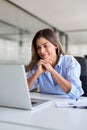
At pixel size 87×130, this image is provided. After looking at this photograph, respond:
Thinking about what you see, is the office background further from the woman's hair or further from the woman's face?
A: the woman's face

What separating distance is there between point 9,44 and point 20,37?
0.54 meters

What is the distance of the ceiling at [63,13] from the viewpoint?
4.79m

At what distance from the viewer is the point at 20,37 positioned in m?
4.82

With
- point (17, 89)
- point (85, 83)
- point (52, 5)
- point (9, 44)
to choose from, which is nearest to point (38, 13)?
point (52, 5)

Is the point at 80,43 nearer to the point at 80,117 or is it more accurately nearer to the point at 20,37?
the point at 20,37

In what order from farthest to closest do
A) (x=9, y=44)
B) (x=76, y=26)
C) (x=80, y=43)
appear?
1. (x=80, y=43)
2. (x=76, y=26)
3. (x=9, y=44)

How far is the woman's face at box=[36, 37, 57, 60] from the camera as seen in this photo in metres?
1.75

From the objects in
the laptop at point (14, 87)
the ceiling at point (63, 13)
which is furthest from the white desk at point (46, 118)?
the ceiling at point (63, 13)

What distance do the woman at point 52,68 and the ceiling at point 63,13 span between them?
3.10 metres

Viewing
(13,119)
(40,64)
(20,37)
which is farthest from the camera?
(20,37)

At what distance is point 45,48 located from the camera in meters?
1.75

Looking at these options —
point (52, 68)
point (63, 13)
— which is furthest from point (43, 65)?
point (63, 13)

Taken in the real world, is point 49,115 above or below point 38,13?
below

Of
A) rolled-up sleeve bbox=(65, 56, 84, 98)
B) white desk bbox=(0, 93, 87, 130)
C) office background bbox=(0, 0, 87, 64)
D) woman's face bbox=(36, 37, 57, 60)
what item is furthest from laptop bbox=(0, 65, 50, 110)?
office background bbox=(0, 0, 87, 64)
